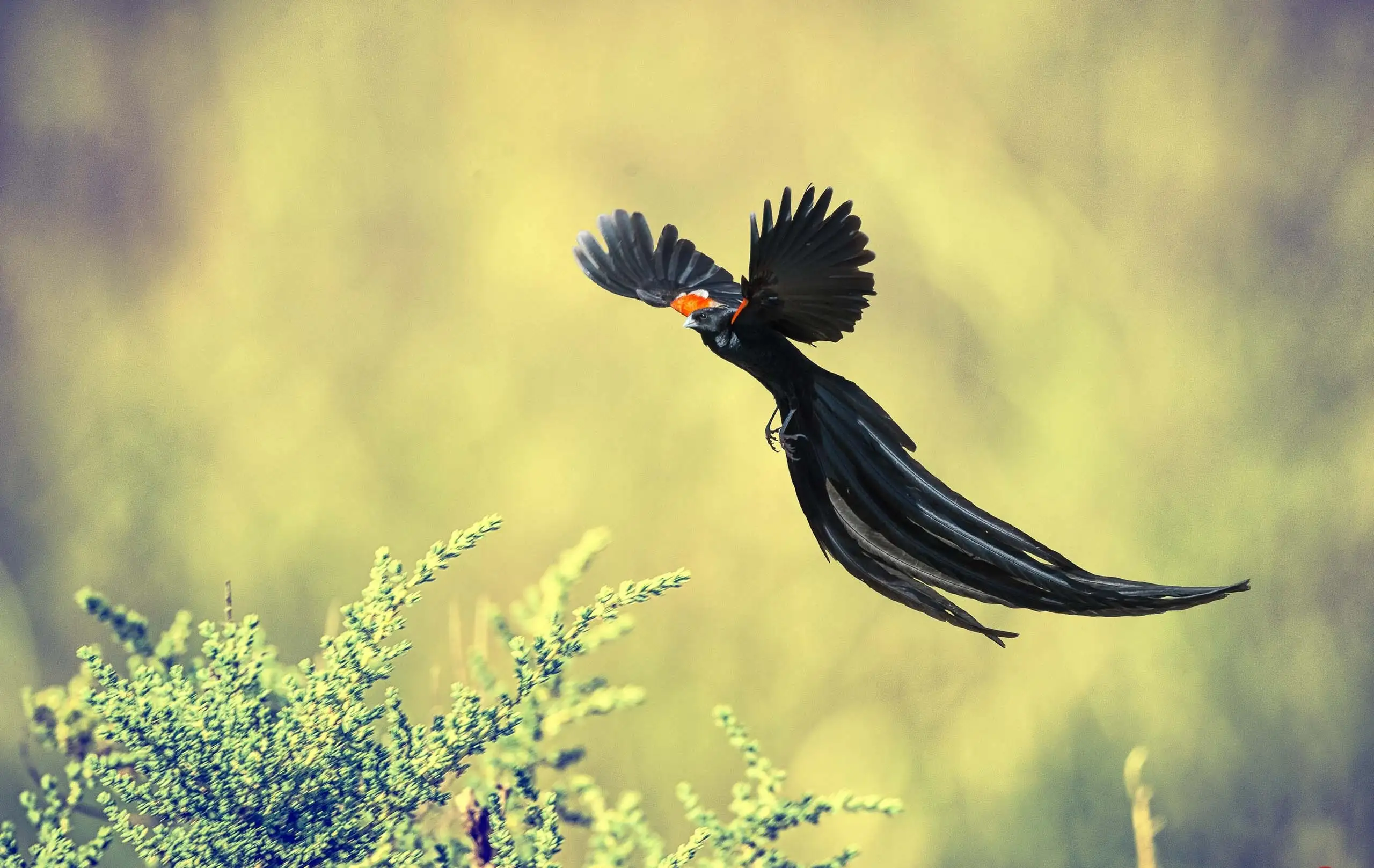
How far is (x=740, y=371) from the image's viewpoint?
6.56ft

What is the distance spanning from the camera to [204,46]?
6.66 feet

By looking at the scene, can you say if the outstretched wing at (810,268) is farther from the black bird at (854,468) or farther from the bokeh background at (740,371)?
the bokeh background at (740,371)

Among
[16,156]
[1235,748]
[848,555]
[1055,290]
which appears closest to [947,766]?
[1235,748]

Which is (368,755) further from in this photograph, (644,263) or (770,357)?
(770,357)

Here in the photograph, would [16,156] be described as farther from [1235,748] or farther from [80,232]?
[1235,748]

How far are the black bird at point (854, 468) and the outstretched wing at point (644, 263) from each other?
10 centimetres

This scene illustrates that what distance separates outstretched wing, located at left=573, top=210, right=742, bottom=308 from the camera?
42.2 inches

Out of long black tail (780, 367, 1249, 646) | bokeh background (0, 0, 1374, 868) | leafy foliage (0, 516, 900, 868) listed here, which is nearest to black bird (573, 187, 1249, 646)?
long black tail (780, 367, 1249, 646)

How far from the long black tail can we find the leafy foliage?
887mm

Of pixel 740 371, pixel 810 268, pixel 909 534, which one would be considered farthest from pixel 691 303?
pixel 740 371

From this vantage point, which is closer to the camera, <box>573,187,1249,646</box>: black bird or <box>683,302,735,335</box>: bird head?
<box>573,187,1249,646</box>: black bird

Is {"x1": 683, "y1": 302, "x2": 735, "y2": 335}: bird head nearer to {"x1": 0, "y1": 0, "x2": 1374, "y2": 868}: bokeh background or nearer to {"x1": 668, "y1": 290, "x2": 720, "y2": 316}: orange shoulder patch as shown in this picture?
{"x1": 668, "y1": 290, "x2": 720, "y2": 316}: orange shoulder patch

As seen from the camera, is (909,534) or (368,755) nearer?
(909,534)

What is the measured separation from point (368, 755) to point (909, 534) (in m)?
1.21
